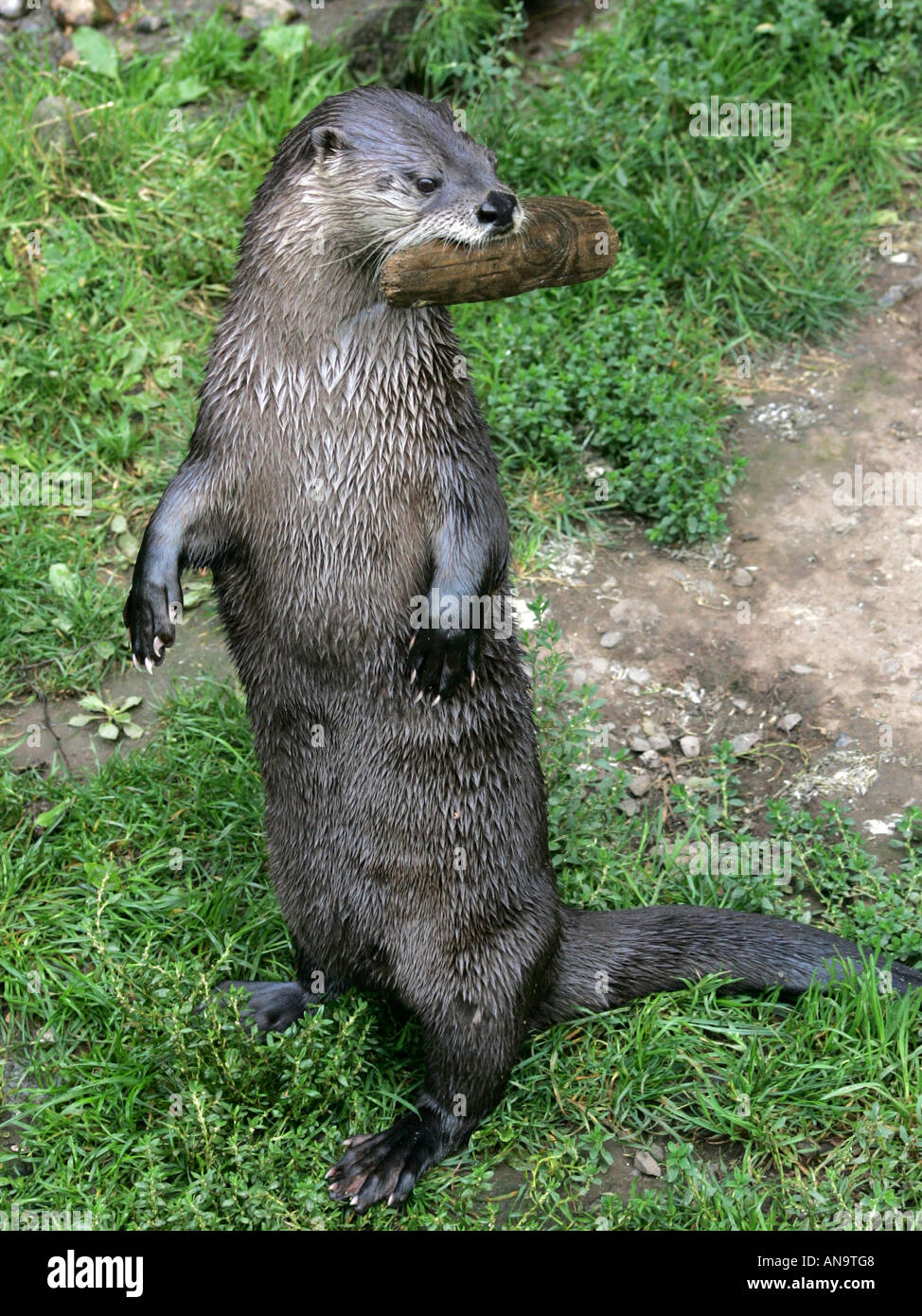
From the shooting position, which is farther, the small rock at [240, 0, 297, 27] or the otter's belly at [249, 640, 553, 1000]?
the small rock at [240, 0, 297, 27]

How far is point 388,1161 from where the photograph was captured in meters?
3.04

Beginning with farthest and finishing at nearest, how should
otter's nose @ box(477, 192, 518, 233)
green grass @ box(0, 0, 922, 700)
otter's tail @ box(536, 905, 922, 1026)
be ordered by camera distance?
1. green grass @ box(0, 0, 922, 700)
2. otter's tail @ box(536, 905, 922, 1026)
3. otter's nose @ box(477, 192, 518, 233)

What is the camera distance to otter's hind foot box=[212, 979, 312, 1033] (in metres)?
3.36

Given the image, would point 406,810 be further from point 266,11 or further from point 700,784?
point 266,11

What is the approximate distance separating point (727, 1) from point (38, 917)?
4.17m

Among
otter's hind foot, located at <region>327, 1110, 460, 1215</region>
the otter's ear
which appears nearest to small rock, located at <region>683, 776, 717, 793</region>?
otter's hind foot, located at <region>327, 1110, 460, 1215</region>

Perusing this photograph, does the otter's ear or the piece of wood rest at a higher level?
the otter's ear

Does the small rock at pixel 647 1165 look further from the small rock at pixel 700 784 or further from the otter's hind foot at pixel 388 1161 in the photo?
the small rock at pixel 700 784

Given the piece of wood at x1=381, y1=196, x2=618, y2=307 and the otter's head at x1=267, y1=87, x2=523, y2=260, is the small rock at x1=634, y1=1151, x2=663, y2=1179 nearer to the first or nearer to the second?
the piece of wood at x1=381, y1=196, x2=618, y2=307

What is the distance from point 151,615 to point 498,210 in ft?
3.36

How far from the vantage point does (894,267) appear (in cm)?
521

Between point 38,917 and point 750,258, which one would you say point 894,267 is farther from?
point 38,917

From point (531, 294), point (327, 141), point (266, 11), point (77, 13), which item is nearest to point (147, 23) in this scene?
point (77, 13)

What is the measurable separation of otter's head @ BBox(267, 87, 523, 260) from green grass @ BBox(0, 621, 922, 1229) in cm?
140
